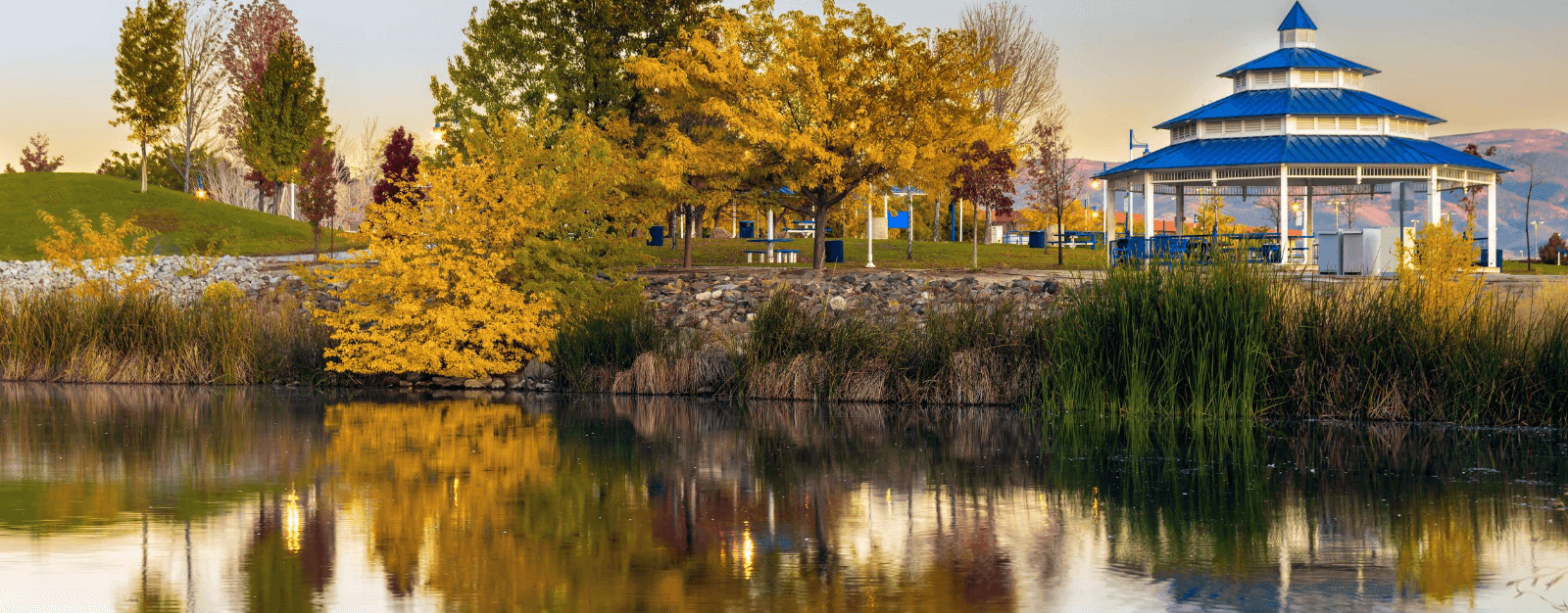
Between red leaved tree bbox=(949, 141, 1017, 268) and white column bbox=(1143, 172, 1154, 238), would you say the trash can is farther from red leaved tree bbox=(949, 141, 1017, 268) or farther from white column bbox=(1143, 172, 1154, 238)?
white column bbox=(1143, 172, 1154, 238)

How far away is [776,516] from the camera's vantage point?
9.48 metres

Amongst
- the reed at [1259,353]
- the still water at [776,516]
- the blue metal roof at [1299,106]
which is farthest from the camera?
the blue metal roof at [1299,106]

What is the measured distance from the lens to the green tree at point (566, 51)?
34875 mm

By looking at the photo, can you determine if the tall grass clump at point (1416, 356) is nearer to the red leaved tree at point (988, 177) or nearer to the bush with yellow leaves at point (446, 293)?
the bush with yellow leaves at point (446, 293)

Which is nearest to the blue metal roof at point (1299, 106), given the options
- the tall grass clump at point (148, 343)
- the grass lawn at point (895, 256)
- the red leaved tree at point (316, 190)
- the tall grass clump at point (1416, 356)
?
the grass lawn at point (895, 256)

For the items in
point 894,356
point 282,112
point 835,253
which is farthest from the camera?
point 282,112

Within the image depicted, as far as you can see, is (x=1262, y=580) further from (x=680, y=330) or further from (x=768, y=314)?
(x=680, y=330)

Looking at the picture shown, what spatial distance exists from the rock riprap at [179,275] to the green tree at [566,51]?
24.0 feet

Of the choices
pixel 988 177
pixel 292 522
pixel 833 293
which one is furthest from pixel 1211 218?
pixel 292 522

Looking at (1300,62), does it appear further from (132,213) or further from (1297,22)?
(132,213)

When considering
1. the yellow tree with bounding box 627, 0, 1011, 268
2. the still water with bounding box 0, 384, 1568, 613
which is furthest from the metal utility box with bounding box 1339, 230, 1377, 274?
the still water with bounding box 0, 384, 1568, 613

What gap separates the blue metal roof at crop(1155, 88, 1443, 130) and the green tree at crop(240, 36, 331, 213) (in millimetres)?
33291

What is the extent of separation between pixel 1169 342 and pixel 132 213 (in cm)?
4386

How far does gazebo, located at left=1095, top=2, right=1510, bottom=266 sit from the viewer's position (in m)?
35.0
